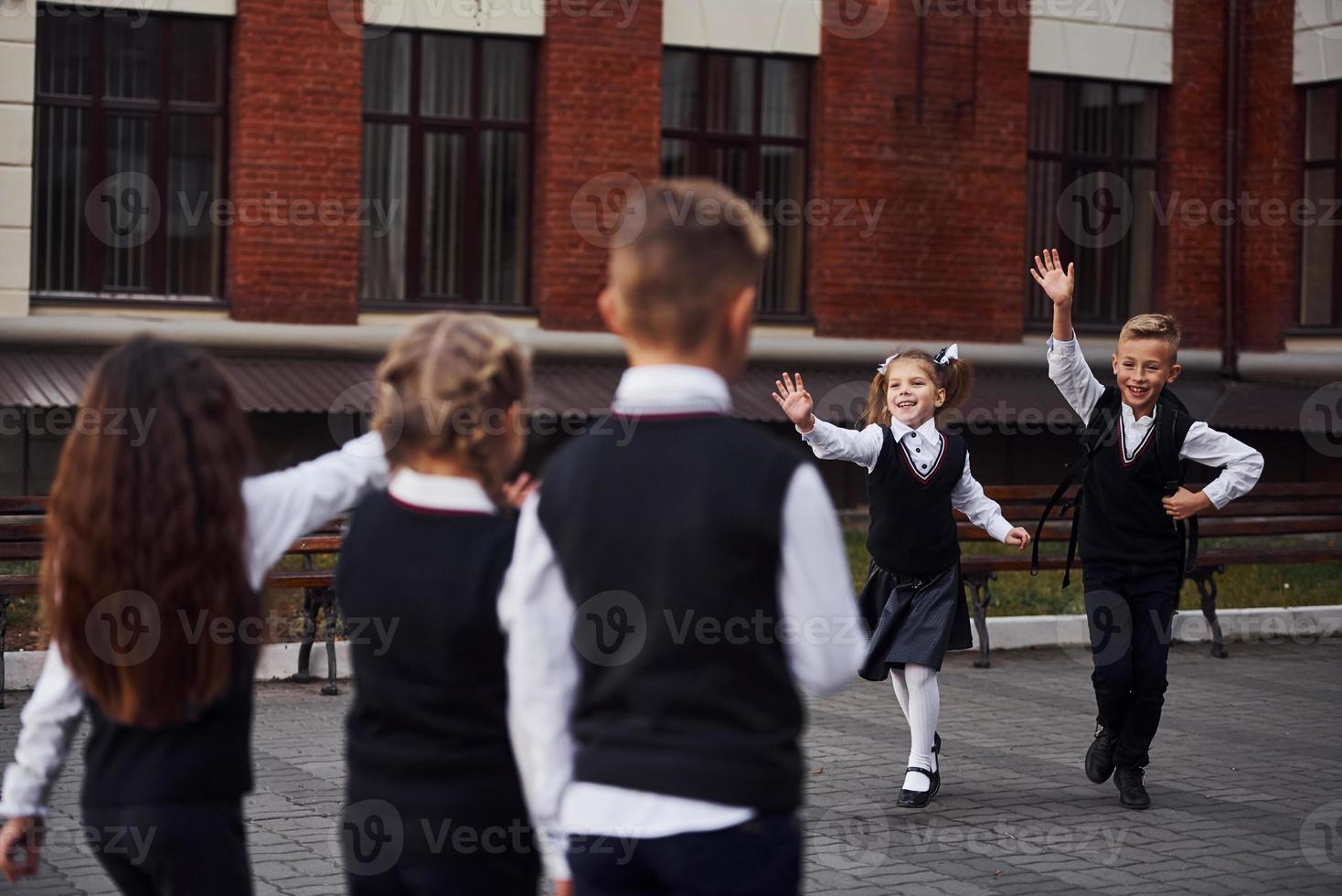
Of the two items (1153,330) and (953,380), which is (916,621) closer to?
(953,380)

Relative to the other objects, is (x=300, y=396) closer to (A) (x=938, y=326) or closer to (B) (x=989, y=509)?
(A) (x=938, y=326)

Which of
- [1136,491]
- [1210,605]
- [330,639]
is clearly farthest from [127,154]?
[1136,491]

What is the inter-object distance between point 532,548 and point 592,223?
1397 cm

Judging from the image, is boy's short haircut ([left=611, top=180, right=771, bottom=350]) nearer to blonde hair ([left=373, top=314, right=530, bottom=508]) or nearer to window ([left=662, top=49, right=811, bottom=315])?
blonde hair ([left=373, top=314, right=530, bottom=508])

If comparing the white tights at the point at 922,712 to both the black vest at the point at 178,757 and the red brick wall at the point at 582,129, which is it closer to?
the black vest at the point at 178,757

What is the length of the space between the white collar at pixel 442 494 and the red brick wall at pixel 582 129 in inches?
534

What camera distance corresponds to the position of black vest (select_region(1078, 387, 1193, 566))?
6.90 m

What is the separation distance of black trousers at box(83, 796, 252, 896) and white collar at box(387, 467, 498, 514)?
0.66 m

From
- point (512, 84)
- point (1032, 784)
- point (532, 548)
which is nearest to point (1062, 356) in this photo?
point (1032, 784)

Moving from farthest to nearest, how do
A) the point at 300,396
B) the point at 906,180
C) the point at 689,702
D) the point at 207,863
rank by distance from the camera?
the point at 906,180 < the point at 300,396 < the point at 207,863 < the point at 689,702

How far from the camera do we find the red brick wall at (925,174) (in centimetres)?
1755

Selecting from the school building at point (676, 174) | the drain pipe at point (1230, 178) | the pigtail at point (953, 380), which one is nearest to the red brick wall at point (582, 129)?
the school building at point (676, 174)

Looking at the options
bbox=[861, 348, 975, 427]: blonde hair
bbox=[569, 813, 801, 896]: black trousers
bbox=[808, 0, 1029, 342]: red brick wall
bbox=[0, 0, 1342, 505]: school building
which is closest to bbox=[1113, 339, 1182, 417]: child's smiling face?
bbox=[861, 348, 975, 427]: blonde hair

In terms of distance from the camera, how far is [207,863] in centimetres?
312
